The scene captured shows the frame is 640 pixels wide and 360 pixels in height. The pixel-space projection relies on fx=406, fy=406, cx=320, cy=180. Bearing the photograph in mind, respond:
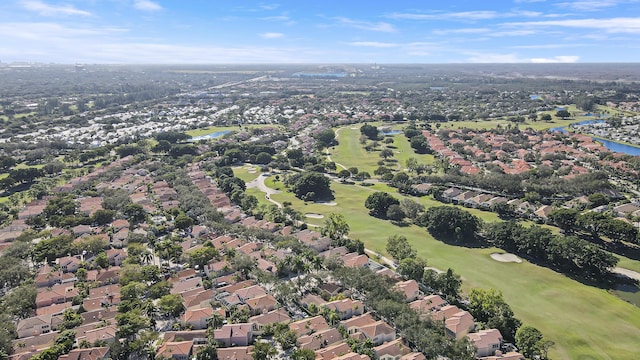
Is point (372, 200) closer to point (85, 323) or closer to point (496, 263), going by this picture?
point (496, 263)

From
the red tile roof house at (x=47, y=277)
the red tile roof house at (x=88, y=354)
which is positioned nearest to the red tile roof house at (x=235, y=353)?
the red tile roof house at (x=88, y=354)

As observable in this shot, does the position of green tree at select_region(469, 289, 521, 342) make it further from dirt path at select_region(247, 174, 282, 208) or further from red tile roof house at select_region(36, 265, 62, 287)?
red tile roof house at select_region(36, 265, 62, 287)

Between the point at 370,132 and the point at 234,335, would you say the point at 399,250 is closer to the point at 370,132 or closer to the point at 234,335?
the point at 234,335

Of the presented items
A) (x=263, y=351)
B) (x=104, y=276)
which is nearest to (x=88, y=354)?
(x=263, y=351)

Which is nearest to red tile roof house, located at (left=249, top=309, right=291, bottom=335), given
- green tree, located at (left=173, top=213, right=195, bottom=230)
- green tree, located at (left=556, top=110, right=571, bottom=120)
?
green tree, located at (left=173, top=213, right=195, bottom=230)

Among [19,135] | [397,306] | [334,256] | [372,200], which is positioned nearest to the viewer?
[397,306]

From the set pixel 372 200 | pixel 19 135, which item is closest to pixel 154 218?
pixel 372 200
